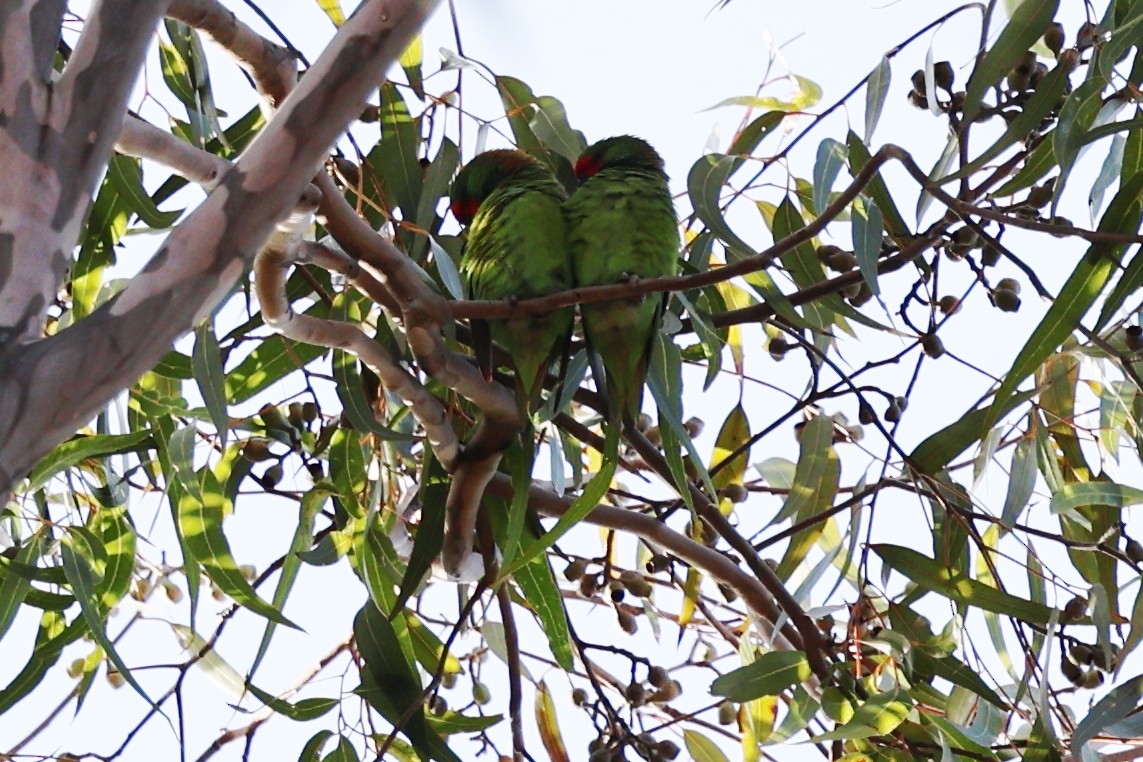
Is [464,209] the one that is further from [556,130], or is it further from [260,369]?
[260,369]

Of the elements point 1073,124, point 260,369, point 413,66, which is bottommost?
point 1073,124

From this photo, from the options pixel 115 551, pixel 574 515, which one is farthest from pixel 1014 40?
pixel 115 551

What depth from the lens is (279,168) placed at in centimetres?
78

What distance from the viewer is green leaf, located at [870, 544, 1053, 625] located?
1571mm

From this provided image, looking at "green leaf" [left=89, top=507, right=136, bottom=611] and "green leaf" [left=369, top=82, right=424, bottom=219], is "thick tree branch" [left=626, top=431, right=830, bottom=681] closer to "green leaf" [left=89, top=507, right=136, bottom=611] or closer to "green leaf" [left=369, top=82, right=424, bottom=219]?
"green leaf" [left=369, top=82, right=424, bottom=219]

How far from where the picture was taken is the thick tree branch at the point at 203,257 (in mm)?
729

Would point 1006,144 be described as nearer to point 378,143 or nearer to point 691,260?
point 691,260


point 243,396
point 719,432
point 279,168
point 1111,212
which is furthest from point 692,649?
point 279,168

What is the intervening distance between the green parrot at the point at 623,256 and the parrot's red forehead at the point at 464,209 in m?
0.24

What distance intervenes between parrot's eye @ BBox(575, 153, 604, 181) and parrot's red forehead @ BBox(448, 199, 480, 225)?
0.19m

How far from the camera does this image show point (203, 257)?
78cm

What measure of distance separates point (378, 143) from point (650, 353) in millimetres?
429

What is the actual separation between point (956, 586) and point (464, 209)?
3.07 ft

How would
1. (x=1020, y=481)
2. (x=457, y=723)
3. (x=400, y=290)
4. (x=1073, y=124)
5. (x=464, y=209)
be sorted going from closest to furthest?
(x=400, y=290) → (x=1073, y=124) → (x=1020, y=481) → (x=457, y=723) → (x=464, y=209)
